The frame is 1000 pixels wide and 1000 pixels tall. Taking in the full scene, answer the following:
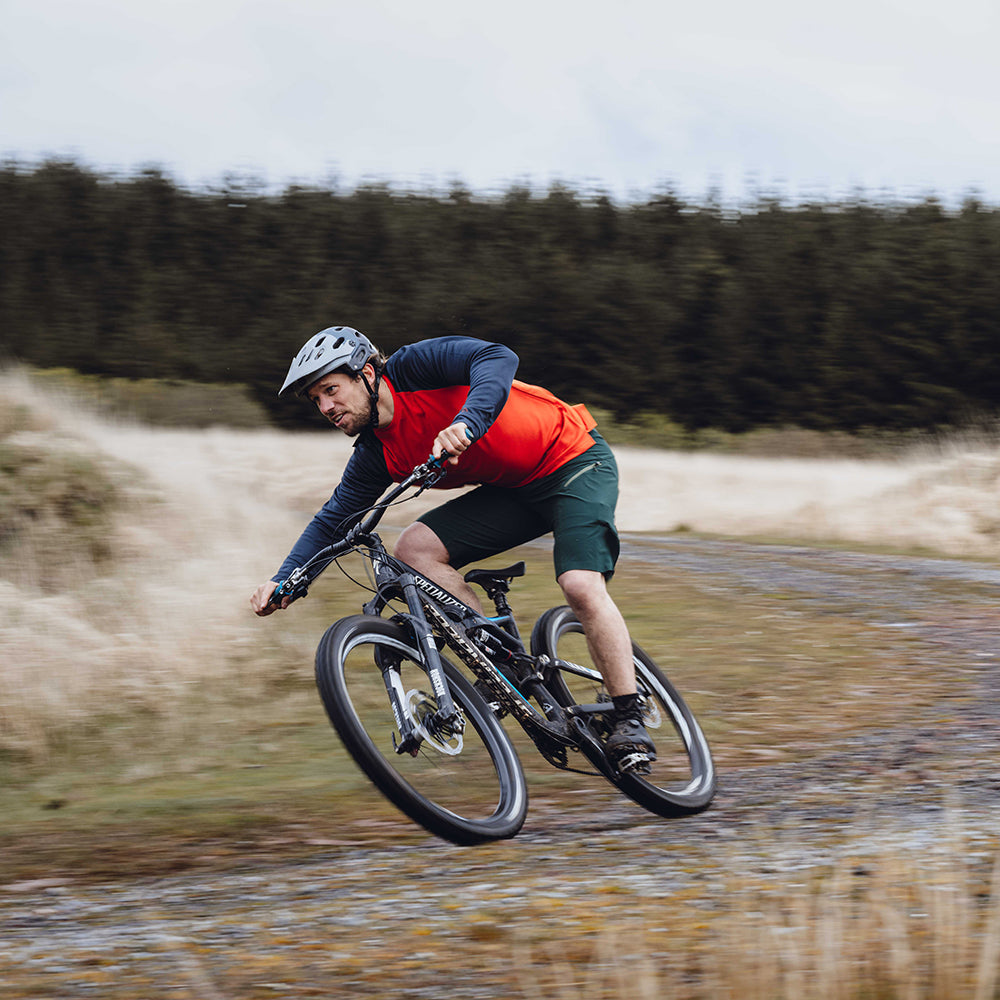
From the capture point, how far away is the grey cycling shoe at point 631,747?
451 centimetres

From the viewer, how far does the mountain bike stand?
399 centimetres

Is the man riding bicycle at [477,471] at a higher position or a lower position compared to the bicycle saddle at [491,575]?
higher

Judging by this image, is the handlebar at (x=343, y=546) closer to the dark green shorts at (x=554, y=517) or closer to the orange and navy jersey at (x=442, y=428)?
the orange and navy jersey at (x=442, y=428)

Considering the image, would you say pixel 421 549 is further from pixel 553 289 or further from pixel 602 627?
pixel 553 289

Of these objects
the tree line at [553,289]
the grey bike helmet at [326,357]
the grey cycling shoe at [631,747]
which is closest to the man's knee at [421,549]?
the grey bike helmet at [326,357]

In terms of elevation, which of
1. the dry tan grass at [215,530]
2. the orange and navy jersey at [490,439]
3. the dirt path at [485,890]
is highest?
the orange and navy jersey at [490,439]

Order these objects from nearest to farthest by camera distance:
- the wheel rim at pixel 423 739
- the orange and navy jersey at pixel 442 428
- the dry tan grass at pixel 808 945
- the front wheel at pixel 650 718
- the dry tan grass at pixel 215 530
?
the dry tan grass at pixel 808 945, the wheel rim at pixel 423 739, the orange and navy jersey at pixel 442 428, the front wheel at pixel 650 718, the dry tan grass at pixel 215 530

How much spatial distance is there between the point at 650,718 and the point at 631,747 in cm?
55

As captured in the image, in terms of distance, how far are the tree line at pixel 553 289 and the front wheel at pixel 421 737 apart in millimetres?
15876

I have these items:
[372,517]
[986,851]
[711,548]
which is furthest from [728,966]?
[711,548]

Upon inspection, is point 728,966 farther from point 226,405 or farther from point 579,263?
point 579,263

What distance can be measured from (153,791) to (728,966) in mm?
3213

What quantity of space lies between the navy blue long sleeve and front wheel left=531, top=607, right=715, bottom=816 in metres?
0.90

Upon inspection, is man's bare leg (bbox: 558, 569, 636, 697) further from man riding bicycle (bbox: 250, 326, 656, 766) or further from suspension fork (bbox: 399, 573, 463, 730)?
suspension fork (bbox: 399, 573, 463, 730)
